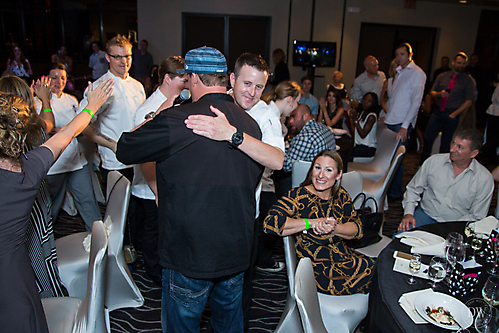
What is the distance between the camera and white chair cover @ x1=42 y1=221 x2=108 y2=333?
4.83ft

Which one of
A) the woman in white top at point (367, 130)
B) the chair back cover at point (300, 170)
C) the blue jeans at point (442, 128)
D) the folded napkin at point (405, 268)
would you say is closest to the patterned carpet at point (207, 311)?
the chair back cover at point (300, 170)

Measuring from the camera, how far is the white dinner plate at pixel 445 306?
1.38 meters

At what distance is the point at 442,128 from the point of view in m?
5.86

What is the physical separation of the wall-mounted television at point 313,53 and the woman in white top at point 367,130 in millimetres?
4922

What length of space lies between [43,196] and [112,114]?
118cm

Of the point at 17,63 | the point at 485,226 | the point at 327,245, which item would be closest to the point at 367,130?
the point at 485,226

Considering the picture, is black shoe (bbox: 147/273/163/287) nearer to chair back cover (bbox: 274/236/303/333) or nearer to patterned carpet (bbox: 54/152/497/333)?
patterned carpet (bbox: 54/152/497/333)

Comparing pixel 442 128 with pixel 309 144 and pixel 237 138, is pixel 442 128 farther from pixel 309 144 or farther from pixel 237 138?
pixel 237 138

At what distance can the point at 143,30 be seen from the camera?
953 cm

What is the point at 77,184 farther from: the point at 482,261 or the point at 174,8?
the point at 174,8

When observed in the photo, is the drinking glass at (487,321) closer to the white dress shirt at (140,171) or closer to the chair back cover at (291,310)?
the chair back cover at (291,310)

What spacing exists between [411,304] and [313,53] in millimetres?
8941

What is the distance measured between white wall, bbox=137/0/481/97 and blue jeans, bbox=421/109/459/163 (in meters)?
4.68

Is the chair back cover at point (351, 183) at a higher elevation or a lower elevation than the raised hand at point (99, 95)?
lower
